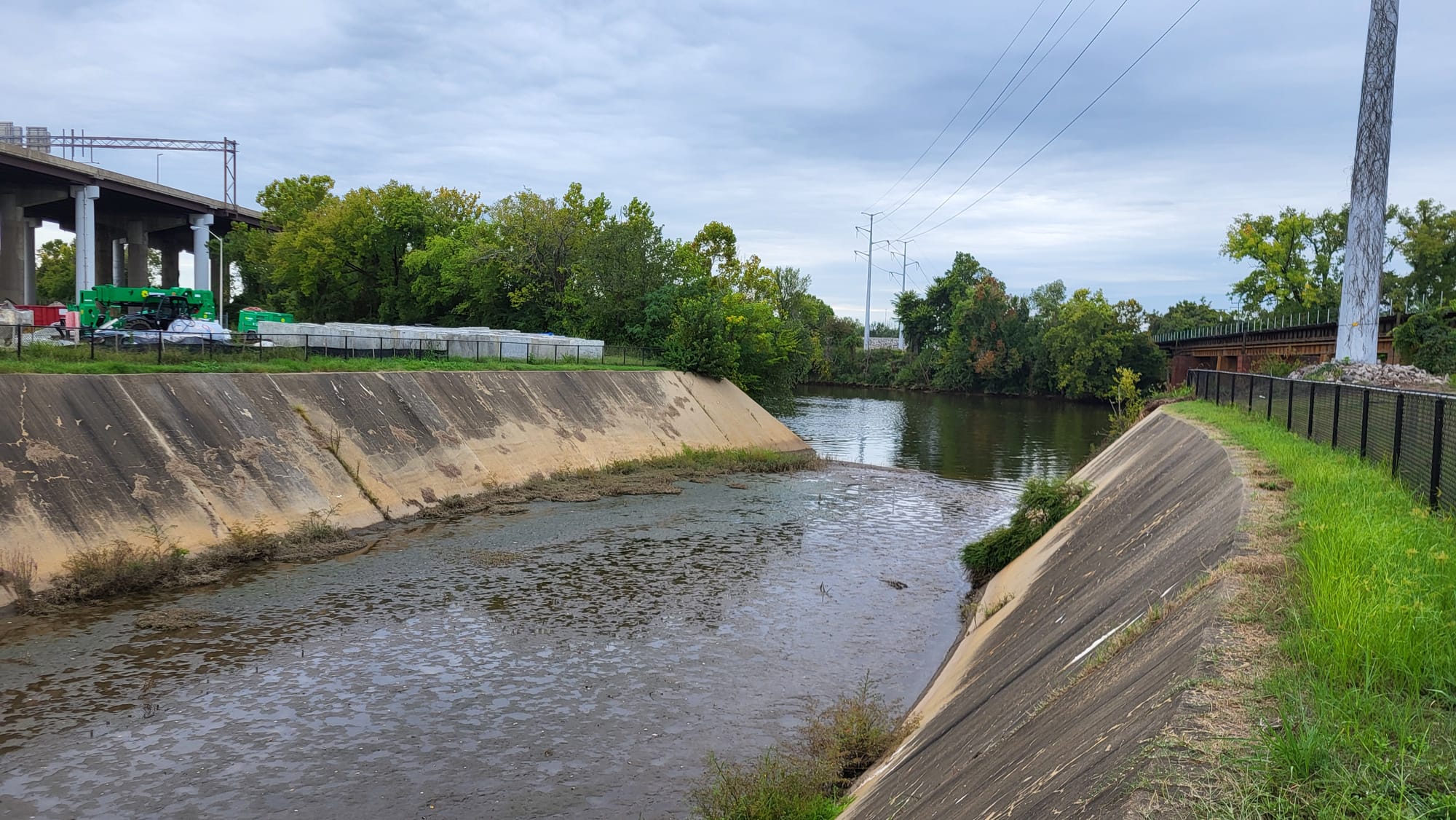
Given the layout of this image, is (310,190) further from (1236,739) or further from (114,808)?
(1236,739)

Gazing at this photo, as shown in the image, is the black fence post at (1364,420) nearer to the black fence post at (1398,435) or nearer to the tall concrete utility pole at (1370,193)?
the black fence post at (1398,435)

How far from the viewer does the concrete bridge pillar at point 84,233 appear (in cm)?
6006

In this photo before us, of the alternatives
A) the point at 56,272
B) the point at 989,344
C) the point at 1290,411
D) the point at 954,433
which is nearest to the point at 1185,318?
the point at 989,344

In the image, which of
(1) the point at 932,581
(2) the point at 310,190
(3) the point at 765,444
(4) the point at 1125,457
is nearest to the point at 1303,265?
(3) the point at 765,444

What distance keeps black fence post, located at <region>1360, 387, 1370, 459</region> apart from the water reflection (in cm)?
2306

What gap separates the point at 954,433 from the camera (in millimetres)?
60844

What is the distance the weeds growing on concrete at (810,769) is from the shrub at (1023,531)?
8.33m

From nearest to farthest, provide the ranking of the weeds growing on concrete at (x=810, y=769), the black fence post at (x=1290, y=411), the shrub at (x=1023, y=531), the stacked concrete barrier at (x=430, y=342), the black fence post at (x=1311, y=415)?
the weeds growing on concrete at (x=810, y=769), the black fence post at (x=1311, y=415), the black fence post at (x=1290, y=411), the shrub at (x=1023, y=531), the stacked concrete barrier at (x=430, y=342)

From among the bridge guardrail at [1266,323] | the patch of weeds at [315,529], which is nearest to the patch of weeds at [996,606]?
the patch of weeds at [315,529]

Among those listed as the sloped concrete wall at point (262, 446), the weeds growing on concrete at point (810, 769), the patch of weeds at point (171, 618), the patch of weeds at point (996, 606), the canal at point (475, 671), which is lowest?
the canal at point (475, 671)

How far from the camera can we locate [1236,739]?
4656 mm

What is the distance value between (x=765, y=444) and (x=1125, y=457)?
20556 mm

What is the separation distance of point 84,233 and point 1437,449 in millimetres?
71690

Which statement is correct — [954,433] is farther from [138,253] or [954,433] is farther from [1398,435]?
[138,253]
